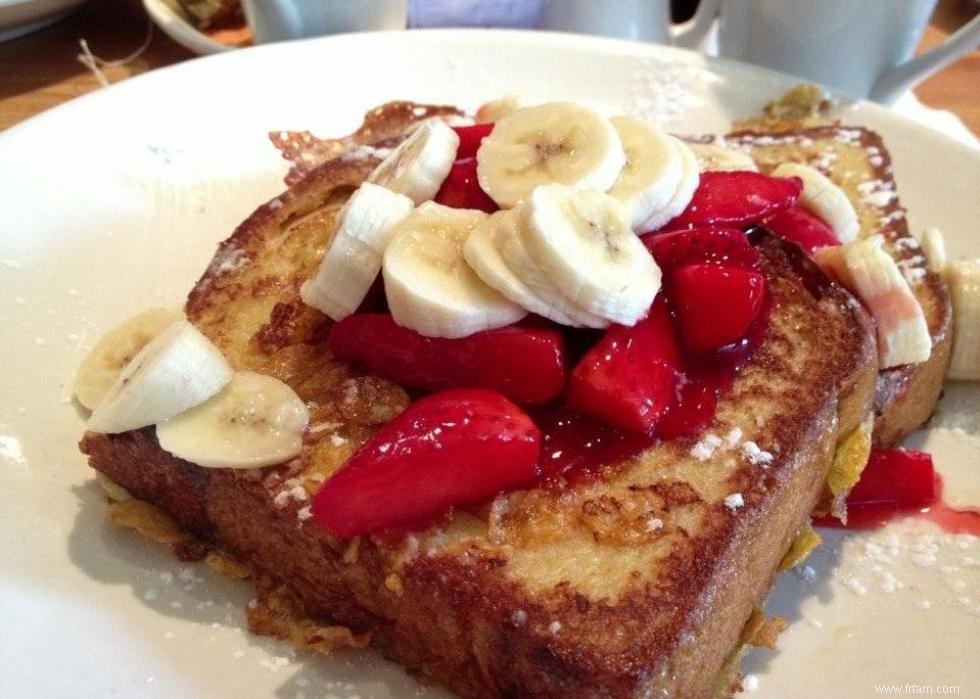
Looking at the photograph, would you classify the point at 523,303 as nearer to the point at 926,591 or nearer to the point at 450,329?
the point at 450,329

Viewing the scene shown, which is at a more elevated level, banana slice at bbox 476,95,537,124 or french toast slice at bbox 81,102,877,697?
banana slice at bbox 476,95,537,124

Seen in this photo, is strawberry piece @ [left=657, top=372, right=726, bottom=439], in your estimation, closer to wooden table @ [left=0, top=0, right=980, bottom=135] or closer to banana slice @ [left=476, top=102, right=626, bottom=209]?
banana slice @ [left=476, top=102, right=626, bottom=209]

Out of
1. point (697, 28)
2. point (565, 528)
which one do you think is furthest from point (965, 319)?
point (697, 28)

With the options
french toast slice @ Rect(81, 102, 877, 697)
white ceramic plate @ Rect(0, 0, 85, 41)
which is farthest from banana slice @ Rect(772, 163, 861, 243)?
white ceramic plate @ Rect(0, 0, 85, 41)

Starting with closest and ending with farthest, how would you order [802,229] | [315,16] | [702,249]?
[702,249], [802,229], [315,16]

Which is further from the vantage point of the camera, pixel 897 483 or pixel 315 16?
pixel 315 16

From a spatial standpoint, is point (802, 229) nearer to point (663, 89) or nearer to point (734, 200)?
point (734, 200)

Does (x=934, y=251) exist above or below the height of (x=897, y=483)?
above

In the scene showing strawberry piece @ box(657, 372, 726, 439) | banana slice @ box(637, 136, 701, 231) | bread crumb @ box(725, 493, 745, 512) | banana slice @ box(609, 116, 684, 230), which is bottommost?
bread crumb @ box(725, 493, 745, 512)
